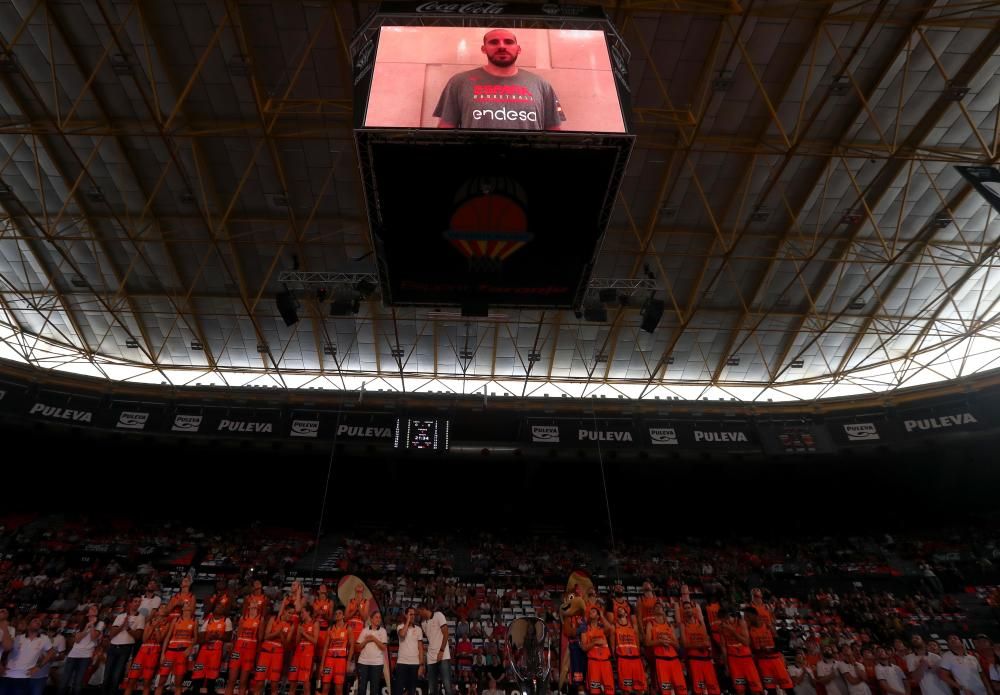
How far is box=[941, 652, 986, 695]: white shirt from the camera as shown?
326 inches

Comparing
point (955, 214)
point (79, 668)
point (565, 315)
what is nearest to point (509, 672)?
point (79, 668)

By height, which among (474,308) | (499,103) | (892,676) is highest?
(499,103)

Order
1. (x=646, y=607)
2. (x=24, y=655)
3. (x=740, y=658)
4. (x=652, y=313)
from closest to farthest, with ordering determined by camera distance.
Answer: (x=24, y=655), (x=740, y=658), (x=646, y=607), (x=652, y=313)

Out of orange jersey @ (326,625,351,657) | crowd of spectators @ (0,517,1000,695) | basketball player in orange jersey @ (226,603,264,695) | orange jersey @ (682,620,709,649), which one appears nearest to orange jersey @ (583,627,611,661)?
orange jersey @ (682,620,709,649)

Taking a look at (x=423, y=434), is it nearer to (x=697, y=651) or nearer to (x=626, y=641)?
(x=626, y=641)

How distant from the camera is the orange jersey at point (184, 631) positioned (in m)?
8.66

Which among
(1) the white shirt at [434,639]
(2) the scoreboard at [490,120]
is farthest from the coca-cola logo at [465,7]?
(1) the white shirt at [434,639]

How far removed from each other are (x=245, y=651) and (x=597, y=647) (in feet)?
19.2

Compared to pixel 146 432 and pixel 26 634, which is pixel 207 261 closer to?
pixel 146 432

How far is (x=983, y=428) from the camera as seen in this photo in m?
18.1

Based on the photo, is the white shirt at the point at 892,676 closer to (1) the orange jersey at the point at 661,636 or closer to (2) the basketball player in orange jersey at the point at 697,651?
(2) the basketball player in orange jersey at the point at 697,651

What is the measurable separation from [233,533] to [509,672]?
1722cm

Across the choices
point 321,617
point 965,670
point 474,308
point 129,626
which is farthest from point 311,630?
point 965,670

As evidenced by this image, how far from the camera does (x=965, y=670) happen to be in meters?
8.47
